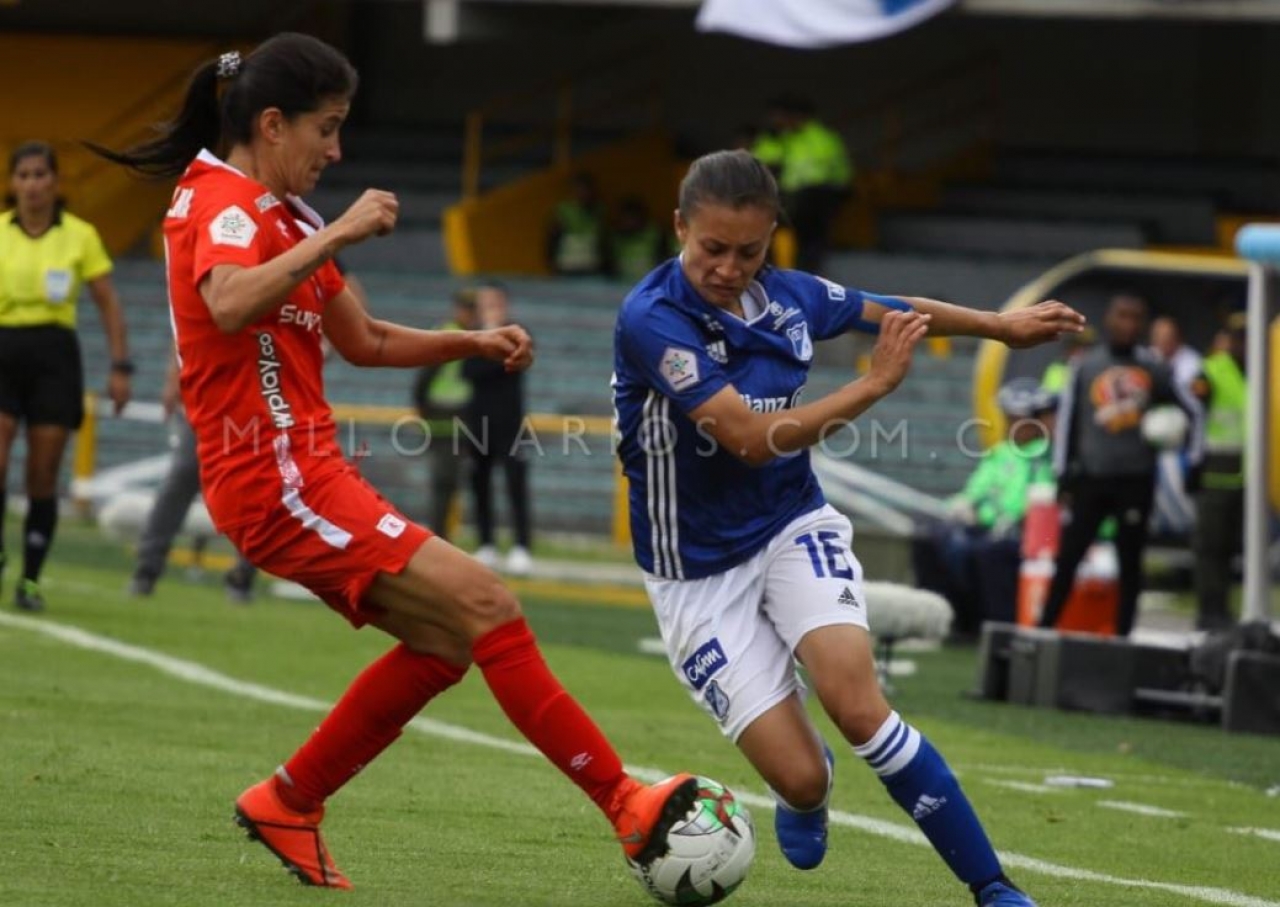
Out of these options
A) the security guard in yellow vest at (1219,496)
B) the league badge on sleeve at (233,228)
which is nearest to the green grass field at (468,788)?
the league badge on sleeve at (233,228)

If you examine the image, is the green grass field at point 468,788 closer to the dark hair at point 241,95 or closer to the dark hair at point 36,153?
the dark hair at point 241,95

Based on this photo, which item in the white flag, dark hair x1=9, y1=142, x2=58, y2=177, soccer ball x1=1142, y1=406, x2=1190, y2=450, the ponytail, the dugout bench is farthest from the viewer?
the white flag

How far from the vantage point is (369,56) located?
3328 cm

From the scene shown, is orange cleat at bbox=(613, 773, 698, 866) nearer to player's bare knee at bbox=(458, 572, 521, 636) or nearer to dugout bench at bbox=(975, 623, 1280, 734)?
player's bare knee at bbox=(458, 572, 521, 636)

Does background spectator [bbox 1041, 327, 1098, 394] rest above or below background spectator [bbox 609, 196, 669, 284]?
below

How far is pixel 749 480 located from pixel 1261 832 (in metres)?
2.94

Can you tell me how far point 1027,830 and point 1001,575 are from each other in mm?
8270

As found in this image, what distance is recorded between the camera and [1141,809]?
920 centimetres

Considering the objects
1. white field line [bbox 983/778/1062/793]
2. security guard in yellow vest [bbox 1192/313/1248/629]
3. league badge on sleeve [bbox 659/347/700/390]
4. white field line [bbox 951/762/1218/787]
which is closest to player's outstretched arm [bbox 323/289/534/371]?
league badge on sleeve [bbox 659/347/700/390]

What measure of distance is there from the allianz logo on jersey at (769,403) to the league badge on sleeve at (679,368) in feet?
0.45

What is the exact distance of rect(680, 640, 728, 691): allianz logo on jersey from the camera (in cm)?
660

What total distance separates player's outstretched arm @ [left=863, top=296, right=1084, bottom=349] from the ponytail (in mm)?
1729

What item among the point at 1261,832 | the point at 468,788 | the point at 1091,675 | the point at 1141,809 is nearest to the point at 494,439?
the point at 1091,675

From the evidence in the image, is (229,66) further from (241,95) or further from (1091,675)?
(1091,675)
